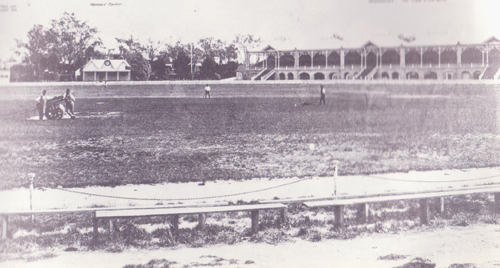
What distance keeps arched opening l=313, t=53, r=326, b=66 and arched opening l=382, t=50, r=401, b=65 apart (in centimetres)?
88

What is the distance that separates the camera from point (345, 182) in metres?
6.91

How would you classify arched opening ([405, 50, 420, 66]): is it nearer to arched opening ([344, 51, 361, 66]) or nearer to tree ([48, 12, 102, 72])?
arched opening ([344, 51, 361, 66])

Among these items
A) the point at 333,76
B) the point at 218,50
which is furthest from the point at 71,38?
the point at 333,76

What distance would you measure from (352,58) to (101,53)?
3.60m

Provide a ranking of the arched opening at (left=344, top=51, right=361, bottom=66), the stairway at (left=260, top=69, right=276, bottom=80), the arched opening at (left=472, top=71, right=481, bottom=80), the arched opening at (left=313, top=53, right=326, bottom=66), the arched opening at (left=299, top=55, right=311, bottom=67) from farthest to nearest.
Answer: the stairway at (left=260, top=69, right=276, bottom=80), the arched opening at (left=299, top=55, right=311, bottom=67), the arched opening at (left=313, top=53, right=326, bottom=66), the arched opening at (left=472, top=71, right=481, bottom=80), the arched opening at (left=344, top=51, right=361, bottom=66)

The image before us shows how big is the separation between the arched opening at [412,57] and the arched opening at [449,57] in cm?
Answer: 43

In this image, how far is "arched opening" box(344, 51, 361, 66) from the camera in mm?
6438

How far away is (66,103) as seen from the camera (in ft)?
20.6

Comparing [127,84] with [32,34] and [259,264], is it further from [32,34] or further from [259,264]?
[259,264]

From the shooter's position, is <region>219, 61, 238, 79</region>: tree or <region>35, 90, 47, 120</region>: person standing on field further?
<region>219, 61, 238, 79</region>: tree

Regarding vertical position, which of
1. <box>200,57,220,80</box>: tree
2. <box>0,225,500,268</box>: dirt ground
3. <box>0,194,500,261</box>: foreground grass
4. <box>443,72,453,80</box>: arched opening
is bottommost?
<box>0,225,500,268</box>: dirt ground

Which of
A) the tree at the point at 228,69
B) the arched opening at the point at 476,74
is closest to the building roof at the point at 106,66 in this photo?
the tree at the point at 228,69

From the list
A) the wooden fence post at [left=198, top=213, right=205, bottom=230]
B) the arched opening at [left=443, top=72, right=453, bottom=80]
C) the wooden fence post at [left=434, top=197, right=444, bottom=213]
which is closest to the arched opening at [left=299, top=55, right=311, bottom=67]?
the arched opening at [left=443, top=72, right=453, bottom=80]

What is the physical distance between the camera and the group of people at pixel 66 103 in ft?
20.4
